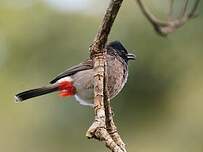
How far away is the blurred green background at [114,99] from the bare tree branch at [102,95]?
5.17 m

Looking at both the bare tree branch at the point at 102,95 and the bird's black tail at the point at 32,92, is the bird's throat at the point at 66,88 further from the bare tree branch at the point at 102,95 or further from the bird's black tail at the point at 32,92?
the bare tree branch at the point at 102,95

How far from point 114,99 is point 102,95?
5819 mm

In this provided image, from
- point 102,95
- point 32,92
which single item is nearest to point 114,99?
point 32,92

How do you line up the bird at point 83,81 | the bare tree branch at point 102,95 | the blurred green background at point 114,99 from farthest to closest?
the blurred green background at point 114,99 → the bird at point 83,81 → the bare tree branch at point 102,95

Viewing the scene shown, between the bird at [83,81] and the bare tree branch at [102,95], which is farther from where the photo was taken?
the bird at [83,81]

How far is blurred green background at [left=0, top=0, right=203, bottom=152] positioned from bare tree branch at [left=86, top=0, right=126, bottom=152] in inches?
203

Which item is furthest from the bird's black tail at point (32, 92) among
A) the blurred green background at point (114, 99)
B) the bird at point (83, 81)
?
the blurred green background at point (114, 99)

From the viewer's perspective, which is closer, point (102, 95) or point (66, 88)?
point (102, 95)

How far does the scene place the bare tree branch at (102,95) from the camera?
2.31m

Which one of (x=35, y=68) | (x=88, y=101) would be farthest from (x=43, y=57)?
(x=88, y=101)

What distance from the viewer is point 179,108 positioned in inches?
338

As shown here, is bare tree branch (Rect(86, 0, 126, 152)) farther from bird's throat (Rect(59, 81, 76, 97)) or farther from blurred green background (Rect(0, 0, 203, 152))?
blurred green background (Rect(0, 0, 203, 152))

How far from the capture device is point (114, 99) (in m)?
8.34

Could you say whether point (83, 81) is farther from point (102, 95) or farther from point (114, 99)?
point (114, 99)
